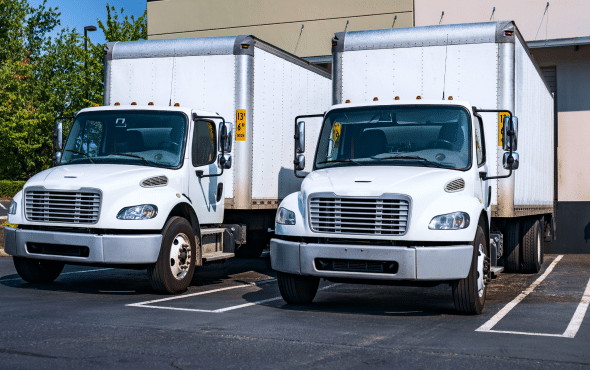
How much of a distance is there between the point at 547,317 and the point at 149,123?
5.90 m

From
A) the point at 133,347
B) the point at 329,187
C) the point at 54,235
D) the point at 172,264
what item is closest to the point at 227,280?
the point at 172,264

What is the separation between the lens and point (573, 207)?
791 inches

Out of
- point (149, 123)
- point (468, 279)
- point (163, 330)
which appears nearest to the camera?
point (163, 330)

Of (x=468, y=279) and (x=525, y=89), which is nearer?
(x=468, y=279)

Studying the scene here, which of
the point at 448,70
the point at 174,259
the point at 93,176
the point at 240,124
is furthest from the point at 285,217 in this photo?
the point at 448,70

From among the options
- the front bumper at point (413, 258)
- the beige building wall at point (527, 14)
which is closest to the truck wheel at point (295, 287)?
the front bumper at point (413, 258)

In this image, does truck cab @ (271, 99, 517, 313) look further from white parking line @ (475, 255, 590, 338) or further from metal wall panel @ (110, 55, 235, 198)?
metal wall panel @ (110, 55, 235, 198)

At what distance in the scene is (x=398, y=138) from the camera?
30.9ft

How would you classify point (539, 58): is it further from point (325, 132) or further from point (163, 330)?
point (163, 330)

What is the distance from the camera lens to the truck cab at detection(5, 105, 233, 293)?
31.8 feet

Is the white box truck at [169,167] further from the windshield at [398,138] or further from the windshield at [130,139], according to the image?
the windshield at [398,138]

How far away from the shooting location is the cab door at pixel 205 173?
10.9 m

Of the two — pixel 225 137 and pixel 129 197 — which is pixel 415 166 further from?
pixel 129 197

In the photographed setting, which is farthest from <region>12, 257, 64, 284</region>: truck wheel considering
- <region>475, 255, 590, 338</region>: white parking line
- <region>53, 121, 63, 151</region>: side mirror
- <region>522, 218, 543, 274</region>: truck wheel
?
<region>522, 218, 543, 274</region>: truck wheel
